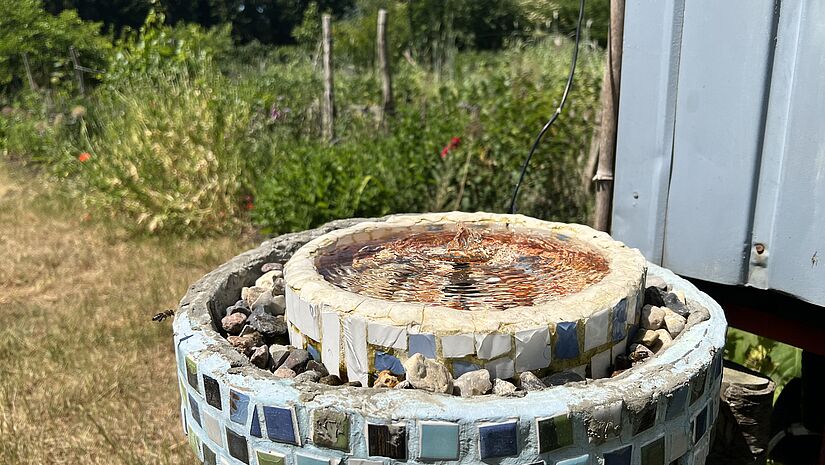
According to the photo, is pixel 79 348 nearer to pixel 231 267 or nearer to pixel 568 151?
pixel 231 267

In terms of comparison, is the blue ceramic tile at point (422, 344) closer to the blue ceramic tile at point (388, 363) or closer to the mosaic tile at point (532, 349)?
the blue ceramic tile at point (388, 363)

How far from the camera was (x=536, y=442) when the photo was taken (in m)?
1.37

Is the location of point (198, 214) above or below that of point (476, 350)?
below

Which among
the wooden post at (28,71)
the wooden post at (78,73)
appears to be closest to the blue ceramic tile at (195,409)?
the wooden post at (78,73)

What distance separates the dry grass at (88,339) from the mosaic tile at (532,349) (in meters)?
1.68

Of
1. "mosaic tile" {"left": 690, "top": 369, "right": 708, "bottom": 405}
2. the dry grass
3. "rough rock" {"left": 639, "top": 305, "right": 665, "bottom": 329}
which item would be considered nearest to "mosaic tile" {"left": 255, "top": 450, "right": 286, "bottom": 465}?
"mosaic tile" {"left": 690, "top": 369, "right": 708, "bottom": 405}

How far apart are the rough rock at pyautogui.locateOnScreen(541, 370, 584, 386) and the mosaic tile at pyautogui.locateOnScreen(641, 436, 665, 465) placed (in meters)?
0.22

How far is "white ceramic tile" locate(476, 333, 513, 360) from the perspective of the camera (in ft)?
5.09

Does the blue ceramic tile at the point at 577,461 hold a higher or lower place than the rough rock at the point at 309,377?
lower

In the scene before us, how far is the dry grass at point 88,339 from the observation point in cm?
273

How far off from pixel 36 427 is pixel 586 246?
7.91 ft

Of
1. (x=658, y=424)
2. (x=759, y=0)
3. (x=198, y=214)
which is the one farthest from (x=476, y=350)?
(x=198, y=214)

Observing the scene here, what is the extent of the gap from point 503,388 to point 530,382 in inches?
3.0

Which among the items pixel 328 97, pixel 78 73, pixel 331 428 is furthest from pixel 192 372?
pixel 78 73
